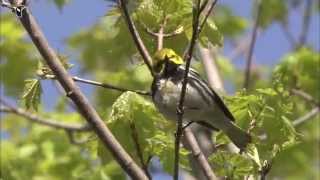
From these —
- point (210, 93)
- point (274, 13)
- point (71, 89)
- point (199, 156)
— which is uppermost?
point (71, 89)

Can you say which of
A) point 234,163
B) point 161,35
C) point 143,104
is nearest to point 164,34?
point 161,35

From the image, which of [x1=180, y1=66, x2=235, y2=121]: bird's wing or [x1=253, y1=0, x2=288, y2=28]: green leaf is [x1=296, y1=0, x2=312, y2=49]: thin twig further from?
[x1=180, y1=66, x2=235, y2=121]: bird's wing

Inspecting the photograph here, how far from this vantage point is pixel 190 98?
3139 millimetres

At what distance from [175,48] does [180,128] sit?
0.80 metres

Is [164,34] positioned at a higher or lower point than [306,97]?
higher

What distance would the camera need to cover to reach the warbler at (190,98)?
305 centimetres

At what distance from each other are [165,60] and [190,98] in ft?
0.63

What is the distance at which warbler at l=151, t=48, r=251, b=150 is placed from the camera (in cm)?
305

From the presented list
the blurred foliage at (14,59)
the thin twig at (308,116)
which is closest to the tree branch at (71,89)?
the thin twig at (308,116)

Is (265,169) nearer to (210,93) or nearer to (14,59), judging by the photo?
(210,93)

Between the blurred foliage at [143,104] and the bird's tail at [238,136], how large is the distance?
0.12 feet

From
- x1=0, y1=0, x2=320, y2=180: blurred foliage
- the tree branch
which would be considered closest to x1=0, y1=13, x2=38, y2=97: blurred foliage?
x1=0, y1=0, x2=320, y2=180: blurred foliage

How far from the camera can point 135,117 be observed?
323cm

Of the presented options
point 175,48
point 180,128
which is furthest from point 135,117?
point 180,128
